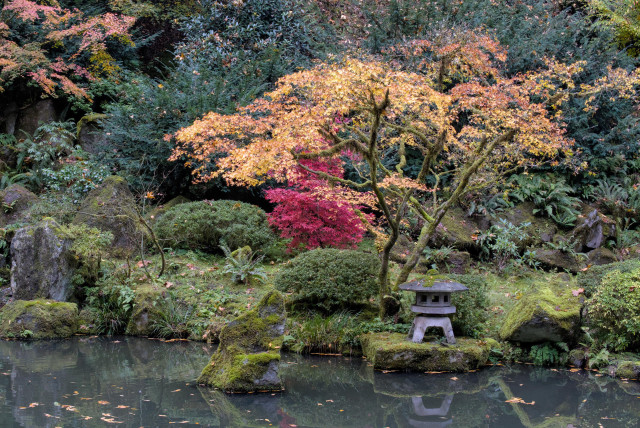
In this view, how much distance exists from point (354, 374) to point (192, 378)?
1954mm

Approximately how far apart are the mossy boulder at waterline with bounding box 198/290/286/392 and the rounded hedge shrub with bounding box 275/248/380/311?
5.63 ft

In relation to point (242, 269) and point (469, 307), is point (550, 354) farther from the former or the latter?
point (242, 269)


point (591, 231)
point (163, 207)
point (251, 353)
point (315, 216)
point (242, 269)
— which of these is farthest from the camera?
point (163, 207)

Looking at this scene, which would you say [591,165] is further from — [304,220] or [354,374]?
[354,374]

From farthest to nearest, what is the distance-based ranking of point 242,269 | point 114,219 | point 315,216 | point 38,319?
1. point 114,219
2. point 315,216
3. point 242,269
4. point 38,319

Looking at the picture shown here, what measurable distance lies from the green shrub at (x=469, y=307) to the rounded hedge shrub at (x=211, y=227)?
4.32 m

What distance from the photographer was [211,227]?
10656 mm

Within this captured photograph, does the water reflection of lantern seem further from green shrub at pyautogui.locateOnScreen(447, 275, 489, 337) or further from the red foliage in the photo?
the red foliage

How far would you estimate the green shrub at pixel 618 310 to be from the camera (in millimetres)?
6685

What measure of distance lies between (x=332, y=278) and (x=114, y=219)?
4806mm

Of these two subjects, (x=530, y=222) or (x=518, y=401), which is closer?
(x=518, y=401)

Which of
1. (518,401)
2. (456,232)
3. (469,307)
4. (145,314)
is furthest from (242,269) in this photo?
(518,401)

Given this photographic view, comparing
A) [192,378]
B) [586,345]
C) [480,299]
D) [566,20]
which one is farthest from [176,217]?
[566,20]

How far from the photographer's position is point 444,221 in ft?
37.1
